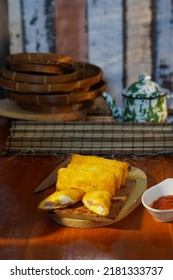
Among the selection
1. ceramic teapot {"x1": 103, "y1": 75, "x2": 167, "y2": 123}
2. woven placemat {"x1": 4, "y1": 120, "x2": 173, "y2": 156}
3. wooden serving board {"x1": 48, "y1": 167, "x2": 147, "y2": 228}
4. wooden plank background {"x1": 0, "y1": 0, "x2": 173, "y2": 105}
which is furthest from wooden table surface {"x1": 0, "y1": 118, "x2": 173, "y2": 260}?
wooden plank background {"x1": 0, "y1": 0, "x2": 173, "y2": 105}

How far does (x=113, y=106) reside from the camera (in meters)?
1.73

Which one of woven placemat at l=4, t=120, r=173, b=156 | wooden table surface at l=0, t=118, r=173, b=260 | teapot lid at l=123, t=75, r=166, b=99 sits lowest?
wooden table surface at l=0, t=118, r=173, b=260

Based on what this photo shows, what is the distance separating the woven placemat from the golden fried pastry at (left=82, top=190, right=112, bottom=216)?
357mm

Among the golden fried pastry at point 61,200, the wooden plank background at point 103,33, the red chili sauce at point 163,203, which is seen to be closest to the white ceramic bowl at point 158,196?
the red chili sauce at point 163,203

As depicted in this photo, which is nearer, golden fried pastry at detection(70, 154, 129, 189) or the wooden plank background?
golden fried pastry at detection(70, 154, 129, 189)

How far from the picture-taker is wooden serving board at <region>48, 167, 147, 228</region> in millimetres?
1072

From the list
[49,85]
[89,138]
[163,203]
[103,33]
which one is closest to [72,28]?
[103,33]

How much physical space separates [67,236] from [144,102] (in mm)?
728

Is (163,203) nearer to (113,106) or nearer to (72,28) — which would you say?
(113,106)

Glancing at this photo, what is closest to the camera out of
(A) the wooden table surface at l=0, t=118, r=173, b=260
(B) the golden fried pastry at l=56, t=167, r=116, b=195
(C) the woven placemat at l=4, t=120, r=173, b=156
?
(A) the wooden table surface at l=0, t=118, r=173, b=260

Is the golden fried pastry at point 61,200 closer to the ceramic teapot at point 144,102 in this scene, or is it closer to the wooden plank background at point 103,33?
the ceramic teapot at point 144,102

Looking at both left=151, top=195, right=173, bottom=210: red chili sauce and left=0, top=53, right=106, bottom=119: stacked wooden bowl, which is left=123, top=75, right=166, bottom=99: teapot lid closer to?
left=0, top=53, right=106, bottom=119: stacked wooden bowl

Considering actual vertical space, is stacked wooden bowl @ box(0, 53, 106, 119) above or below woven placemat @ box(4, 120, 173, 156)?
above

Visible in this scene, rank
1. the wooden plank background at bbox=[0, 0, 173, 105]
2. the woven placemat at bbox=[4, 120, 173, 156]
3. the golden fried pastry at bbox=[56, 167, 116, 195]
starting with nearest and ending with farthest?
the golden fried pastry at bbox=[56, 167, 116, 195]
the woven placemat at bbox=[4, 120, 173, 156]
the wooden plank background at bbox=[0, 0, 173, 105]
